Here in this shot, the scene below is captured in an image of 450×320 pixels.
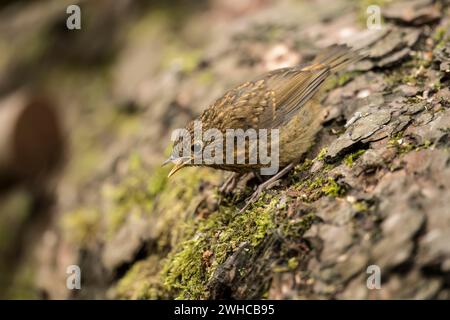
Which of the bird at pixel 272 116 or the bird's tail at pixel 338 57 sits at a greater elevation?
the bird's tail at pixel 338 57

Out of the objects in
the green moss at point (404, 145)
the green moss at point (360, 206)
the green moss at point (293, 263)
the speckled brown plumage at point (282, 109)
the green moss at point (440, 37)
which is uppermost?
the green moss at point (440, 37)

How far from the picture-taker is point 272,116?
4512 millimetres

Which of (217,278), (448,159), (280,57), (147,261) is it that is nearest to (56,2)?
(280,57)

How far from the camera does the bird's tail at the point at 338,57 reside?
15.9 ft

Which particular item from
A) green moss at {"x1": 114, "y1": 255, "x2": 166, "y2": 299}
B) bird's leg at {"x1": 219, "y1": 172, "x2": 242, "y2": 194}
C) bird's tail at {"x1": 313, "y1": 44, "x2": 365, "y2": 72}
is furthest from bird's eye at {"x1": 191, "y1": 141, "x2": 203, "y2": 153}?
bird's tail at {"x1": 313, "y1": 44, "x2": 365, "y2": 72}

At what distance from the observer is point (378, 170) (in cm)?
343

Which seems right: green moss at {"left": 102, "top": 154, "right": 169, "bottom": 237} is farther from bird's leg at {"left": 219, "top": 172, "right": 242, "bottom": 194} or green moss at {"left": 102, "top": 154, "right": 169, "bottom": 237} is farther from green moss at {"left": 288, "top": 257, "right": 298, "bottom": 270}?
green moss at {"left": 288, "top": 257, "right": 298, "bottom": 270}

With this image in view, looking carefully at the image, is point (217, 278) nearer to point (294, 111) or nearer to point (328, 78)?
point (294, 111)

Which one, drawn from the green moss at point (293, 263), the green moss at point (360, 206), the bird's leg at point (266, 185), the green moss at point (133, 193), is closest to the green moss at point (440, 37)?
the bird's leg at point (266, 185)

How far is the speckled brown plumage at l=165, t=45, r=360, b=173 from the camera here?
443cm

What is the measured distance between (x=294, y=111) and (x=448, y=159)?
1663 millimetres

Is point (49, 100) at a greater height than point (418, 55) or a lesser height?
greater

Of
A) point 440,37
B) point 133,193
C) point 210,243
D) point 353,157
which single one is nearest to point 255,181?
point 210,243

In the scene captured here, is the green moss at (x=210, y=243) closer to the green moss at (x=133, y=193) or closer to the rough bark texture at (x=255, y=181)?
the rough bark texture at (x=255, y=181)
